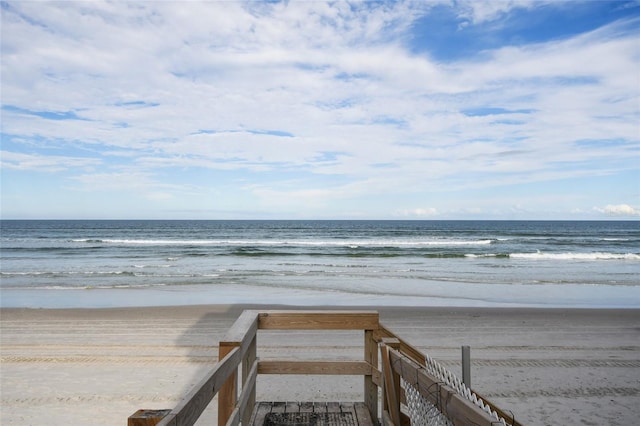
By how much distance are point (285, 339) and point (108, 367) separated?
2881 millimetres

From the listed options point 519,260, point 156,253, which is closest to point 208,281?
point 156,253

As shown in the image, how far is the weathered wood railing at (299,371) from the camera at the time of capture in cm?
176

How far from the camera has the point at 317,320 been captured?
400 cm

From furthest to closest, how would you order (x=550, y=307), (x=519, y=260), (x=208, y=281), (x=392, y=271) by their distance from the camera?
(x=519, y=260)
(x=392, y=271)
(x=208, y=281)
(x=550, y=307)

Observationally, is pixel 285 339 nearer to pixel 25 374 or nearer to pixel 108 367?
pixel 108 367

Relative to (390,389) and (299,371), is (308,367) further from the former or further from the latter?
(390,389)

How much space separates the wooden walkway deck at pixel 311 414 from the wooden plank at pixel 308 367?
0.34m

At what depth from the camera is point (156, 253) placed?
31094 mm

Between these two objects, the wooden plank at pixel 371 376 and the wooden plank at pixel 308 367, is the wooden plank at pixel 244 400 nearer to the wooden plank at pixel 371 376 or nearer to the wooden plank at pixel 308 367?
the wooden plank at pixel 308 367

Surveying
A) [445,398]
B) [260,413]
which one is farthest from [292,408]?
[445,398]

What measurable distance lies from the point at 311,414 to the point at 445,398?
2.31 meters

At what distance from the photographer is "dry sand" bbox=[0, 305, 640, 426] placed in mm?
5543

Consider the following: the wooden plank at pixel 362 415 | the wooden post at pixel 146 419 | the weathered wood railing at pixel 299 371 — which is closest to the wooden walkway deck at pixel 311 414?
the wooden plank at pixel 362 415

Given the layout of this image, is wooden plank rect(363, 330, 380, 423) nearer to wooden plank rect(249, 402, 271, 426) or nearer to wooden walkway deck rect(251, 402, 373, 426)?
wooden walkway deck rect(251, 402, 373, 426)
